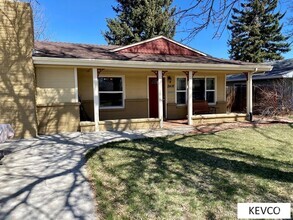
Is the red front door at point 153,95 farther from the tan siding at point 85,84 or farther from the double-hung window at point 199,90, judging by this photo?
the tan siding at point 85,84

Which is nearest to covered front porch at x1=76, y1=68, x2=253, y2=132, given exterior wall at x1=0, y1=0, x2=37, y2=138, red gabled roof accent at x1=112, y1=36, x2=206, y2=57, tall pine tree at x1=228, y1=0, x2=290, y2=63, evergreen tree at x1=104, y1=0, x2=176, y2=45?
red gabled roof accent at x1=112, y1=36, x2=206, y2=57

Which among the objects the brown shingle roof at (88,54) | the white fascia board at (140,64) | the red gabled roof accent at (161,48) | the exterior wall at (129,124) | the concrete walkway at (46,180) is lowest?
the concrete walkway at (46,180)

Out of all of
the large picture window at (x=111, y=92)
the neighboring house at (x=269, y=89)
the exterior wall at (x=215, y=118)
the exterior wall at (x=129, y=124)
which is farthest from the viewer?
the neighboring house at (x=269, y=89)

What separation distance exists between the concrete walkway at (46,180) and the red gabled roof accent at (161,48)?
597 centimetres

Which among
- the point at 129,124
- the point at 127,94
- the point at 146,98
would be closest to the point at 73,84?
the point at 129,124

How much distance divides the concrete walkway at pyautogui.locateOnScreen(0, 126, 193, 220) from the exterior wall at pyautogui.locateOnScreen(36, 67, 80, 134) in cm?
122

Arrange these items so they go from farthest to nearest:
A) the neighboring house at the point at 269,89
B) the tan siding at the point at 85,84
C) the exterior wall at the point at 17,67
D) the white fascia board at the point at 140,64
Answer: the neighboring house at the point at 269,89
the tan siding at the point at 85,84
the white fascia board at the point at 140,64
the exterior wall at the point at 17,67

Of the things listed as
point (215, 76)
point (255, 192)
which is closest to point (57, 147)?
point (255, 192)

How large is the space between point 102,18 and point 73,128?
2129 centimetres

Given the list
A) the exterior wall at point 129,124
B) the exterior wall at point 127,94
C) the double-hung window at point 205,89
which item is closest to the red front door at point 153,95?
the exterior wall at point 127,94

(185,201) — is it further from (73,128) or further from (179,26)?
(73,128)

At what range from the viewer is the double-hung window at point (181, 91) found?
42.8 ft

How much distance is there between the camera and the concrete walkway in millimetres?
3410

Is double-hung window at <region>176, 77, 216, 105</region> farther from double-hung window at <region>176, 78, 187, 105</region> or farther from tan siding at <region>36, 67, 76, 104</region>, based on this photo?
tan siding at <region>36, 67, 76, 104</region>
